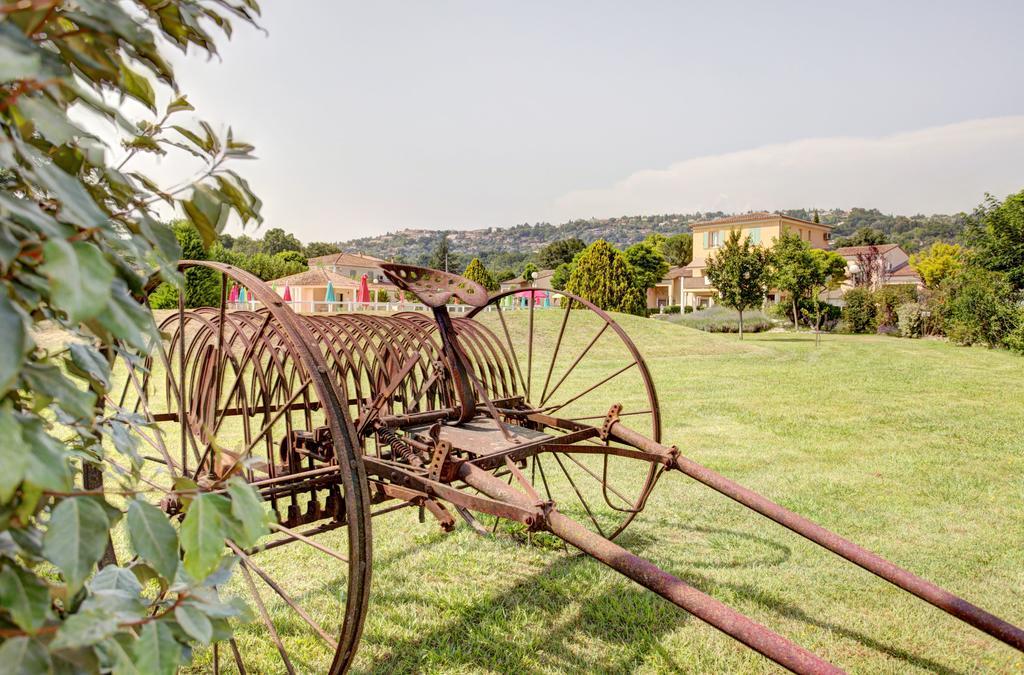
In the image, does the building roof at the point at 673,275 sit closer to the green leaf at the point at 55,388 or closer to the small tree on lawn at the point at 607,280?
the small tree on lawn at the point at 607,280

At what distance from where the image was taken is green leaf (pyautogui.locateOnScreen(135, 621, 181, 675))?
89 centimetres

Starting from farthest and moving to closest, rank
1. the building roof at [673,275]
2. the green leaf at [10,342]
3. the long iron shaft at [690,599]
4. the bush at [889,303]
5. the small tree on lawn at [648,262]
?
the building roof at [673,275]
the small tree on lawn at [648,262]
the bush at [889,303]
the long iron shaft at [690,599]
the green leaf at [10,342]

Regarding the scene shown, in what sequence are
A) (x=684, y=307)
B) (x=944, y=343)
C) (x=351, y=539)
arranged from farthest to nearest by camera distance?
(x=684, y=307) < (x=944, y=343) < (x=351, y=539)

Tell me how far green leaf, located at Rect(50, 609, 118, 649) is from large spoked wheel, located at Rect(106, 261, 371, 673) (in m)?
0.35

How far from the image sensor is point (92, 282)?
73cm

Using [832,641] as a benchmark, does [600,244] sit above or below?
above

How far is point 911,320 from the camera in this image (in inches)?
1088

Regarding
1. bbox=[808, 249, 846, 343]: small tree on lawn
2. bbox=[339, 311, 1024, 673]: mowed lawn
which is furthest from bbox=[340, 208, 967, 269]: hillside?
bbox=[339, 311, 1024, 673]: mowed lawn

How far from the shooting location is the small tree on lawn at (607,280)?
1256 inches

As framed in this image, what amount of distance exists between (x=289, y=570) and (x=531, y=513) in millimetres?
2591

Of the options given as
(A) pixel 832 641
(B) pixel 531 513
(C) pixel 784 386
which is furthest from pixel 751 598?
(C) pixel 784 386

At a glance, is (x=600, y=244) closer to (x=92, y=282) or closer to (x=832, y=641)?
(x=832, y=641)

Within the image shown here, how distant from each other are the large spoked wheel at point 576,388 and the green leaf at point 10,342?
267 cm

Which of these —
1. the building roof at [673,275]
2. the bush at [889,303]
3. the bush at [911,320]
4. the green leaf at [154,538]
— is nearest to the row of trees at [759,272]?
the bush at [889,303]
